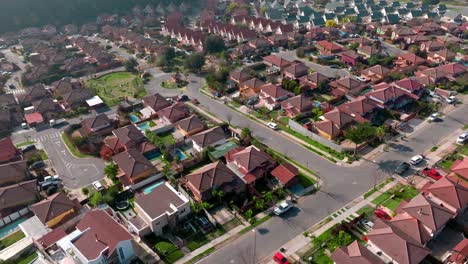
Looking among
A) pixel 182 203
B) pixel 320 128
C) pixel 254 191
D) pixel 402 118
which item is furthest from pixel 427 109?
pixel 182 203

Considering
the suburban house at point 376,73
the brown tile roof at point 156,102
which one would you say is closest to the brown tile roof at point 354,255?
the brown tile roof at point 156,102

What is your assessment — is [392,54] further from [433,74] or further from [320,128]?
[320,128]

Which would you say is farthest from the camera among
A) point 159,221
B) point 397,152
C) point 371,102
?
point 371,102

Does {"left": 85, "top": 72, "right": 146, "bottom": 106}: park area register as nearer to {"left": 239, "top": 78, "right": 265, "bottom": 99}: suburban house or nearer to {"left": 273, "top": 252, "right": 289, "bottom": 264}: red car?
{"left": 239, "top": 78, "right": 265, "bottom": 99}: suburban house

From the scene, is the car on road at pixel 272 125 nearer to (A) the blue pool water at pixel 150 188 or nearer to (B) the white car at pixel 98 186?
(A) the blue pool water at pixel 150 188

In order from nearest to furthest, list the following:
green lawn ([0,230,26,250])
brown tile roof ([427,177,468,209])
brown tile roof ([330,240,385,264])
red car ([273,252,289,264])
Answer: brown tile roof ([330,240,385,264])
red car ([273,252,289,264])
brown tile roof ([427,177,468,209])
green lawn ([0,230,26,250])

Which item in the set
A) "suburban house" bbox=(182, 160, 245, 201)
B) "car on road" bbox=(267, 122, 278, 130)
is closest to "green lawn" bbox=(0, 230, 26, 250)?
"suburban house" bbox=(182, 160, 245, 201)
